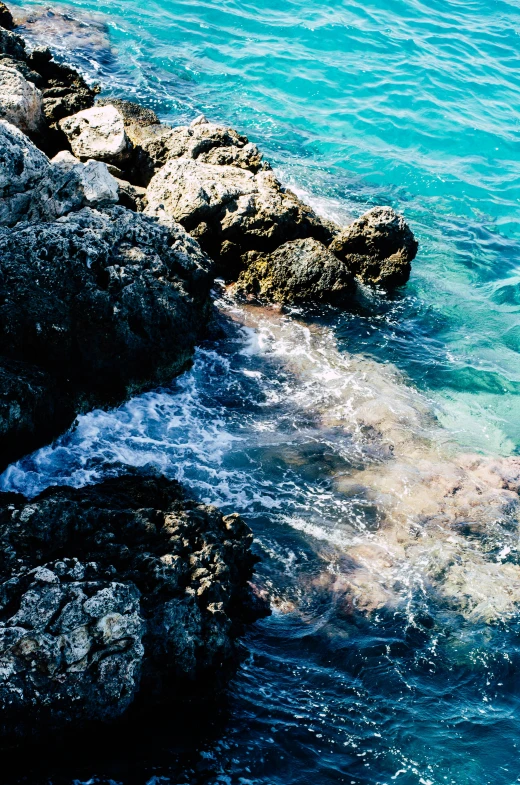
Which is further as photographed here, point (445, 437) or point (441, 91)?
point (441, 91)

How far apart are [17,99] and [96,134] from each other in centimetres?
151

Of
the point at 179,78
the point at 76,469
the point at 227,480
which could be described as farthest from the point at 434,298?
the point at 179,78

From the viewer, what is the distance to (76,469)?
7910 mm

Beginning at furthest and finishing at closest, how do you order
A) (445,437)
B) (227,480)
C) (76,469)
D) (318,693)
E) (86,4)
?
(86,4)
(445,437)
(227,480)
(76,469)
(318,693)

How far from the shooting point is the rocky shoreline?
5.10m

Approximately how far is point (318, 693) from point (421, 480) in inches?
142

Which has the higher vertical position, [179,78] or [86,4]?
[86,4]

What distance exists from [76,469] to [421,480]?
447 centimetres

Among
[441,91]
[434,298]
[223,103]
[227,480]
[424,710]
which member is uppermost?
[441,91]

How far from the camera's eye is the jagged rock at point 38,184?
870cm

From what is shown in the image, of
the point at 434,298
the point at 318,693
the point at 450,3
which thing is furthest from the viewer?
the point at 450,3

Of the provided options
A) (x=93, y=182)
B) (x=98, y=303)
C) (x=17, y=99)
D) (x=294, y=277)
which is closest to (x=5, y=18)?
(x=17, y=99)

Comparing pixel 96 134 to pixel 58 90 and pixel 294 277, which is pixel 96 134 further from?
pixel 294 277

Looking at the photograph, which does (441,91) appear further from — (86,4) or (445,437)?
(445,437)
